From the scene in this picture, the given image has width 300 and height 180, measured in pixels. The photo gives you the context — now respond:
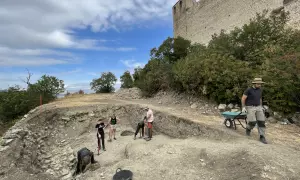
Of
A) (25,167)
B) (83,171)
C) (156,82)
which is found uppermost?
(156,82)

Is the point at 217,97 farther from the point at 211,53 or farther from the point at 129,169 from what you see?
the point at 129,169

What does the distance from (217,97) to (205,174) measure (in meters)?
6.30

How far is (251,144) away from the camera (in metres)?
4.91

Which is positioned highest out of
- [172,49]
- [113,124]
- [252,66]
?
[172,49]

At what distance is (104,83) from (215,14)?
17634mm

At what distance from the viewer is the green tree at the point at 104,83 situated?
27.7m

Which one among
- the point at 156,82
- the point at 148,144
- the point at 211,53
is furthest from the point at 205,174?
the point at 156,82

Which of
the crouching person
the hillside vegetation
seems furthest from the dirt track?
the hillside vegetation

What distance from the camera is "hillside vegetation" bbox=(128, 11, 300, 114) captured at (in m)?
7.30

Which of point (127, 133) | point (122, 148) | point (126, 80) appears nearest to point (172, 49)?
point (126, 80)

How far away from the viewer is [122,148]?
7.20 metres

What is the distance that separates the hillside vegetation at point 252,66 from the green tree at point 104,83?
16648 millimetres

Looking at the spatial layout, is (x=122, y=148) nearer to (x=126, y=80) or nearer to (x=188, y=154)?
(x=188, y=154)

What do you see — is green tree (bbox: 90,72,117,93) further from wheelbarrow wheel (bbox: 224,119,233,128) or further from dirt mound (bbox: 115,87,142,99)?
wheelbarrow wheel (bbox: 224,119,233,128)
